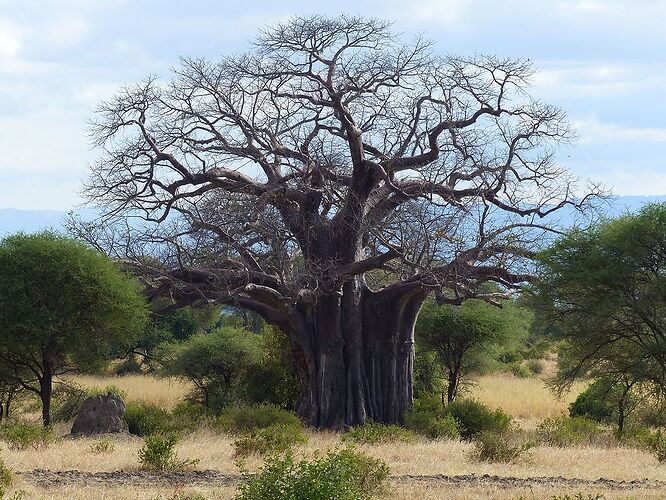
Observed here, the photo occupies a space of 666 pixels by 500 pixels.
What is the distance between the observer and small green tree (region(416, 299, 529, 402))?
89.7ft

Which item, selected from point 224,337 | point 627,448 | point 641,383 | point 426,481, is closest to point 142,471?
point 426,481

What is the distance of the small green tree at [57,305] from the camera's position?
19.3 m

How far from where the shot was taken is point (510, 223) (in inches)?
846

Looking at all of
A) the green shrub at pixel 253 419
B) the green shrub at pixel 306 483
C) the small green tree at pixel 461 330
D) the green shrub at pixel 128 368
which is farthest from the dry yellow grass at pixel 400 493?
the green shrub at pixel 128 368

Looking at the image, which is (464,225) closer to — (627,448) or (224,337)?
(627,448)

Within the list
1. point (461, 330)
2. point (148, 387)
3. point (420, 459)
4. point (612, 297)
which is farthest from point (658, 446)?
point (148, 387)

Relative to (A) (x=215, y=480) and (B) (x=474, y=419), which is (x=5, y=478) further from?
(B) (x=474, y=419)

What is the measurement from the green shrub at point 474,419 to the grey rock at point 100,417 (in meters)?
6.48

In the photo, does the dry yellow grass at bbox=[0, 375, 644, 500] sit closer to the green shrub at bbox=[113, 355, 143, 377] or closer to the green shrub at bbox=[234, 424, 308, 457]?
the green shrub at bbox=[234, 424, 308, 457]

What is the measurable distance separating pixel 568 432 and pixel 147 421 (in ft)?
26.1

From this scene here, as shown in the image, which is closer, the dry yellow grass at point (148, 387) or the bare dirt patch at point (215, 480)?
the bare dirt patch at point (215, 480)

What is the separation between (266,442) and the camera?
15070 mm

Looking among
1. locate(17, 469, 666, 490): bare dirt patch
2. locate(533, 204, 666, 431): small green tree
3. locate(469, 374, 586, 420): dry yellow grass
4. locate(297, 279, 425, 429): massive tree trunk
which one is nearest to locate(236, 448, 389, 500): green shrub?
locate(17, 469, 666, 490): bare dirt patch

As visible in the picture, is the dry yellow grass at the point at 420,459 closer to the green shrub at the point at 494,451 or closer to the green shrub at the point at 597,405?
the green shrub at the point at 494,451
